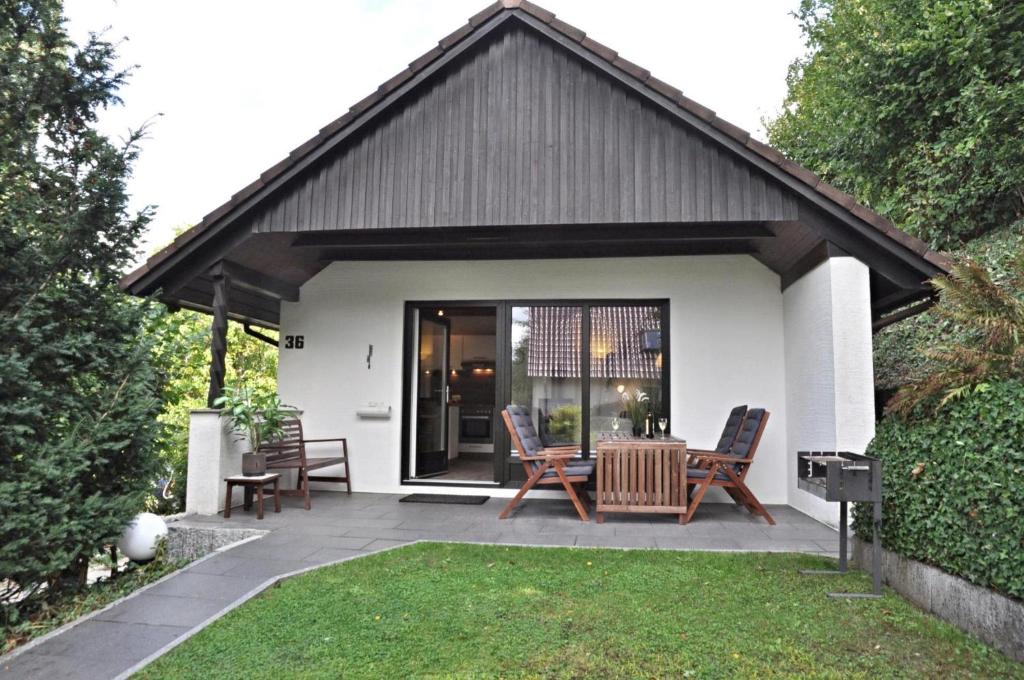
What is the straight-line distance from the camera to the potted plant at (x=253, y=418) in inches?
218

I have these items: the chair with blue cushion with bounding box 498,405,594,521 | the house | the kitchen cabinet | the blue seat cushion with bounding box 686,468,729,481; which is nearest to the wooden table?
the blue seat cushion with bounding box 686,468,729,481

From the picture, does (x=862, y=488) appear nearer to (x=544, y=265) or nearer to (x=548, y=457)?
(x=548, y=457)

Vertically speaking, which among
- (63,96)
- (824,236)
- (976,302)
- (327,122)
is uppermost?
(327,122)

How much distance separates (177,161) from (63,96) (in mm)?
22628

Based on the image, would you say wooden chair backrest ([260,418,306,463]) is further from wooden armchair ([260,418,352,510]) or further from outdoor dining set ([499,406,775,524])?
outdoor dining set ([499,406,775,524])

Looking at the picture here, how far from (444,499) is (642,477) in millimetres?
2314

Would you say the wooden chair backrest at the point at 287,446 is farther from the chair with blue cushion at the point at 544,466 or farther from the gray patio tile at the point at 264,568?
the chair with blue cushion at the point at 544,466

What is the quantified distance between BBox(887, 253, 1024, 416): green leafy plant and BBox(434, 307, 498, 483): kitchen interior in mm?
6156

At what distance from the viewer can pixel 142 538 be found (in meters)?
4.21

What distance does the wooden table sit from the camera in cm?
528

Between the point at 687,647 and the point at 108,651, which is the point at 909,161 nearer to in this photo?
the point at 687,647

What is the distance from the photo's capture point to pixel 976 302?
339 cm

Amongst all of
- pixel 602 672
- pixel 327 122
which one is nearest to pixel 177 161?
pixel 327 122

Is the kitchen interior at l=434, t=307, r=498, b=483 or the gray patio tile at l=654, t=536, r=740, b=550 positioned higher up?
the kitchen interior at l=434, t=307, r=498, b=483
